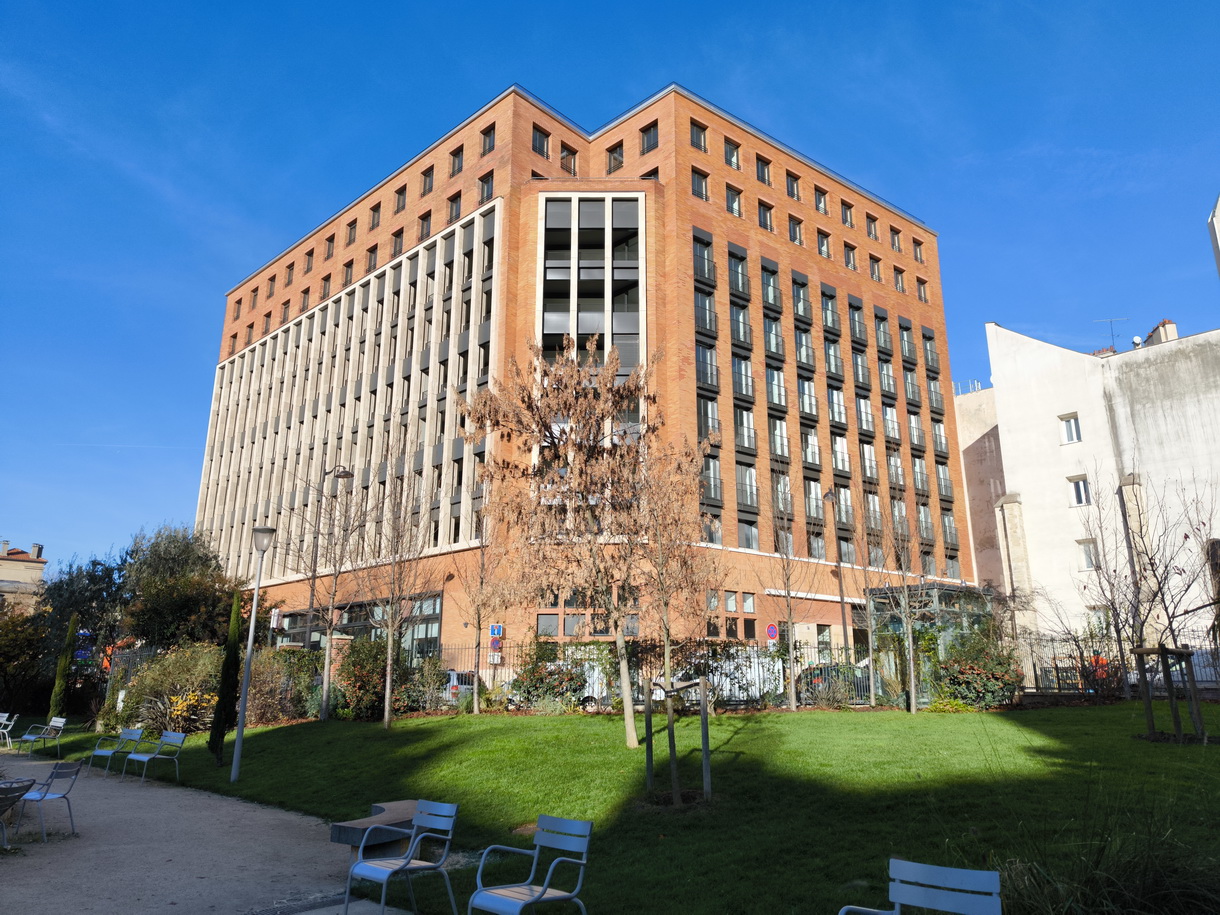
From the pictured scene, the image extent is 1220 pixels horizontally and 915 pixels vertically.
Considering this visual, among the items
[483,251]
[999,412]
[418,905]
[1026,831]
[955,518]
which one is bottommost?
[418,905]

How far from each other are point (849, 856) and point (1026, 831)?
1.63 m

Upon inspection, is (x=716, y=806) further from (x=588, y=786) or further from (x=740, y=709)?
(x=740, y=709)

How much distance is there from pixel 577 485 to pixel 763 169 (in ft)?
116

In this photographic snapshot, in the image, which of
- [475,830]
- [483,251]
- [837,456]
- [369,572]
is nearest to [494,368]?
[483,251]

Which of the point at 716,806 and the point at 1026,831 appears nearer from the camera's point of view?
the point at 1026,831

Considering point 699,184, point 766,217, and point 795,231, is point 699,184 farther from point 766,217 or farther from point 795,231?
point 795,231

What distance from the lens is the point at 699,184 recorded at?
40.8 m

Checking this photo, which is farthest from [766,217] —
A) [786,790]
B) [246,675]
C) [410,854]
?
[410,854]

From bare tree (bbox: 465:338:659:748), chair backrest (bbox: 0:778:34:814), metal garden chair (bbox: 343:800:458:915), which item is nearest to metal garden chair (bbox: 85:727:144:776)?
chair backrest (bbox: 0:778:34:814)

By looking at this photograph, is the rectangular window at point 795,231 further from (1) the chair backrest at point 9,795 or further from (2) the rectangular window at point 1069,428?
(1) the chair backrest at point 9,795

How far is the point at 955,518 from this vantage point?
1852 inches

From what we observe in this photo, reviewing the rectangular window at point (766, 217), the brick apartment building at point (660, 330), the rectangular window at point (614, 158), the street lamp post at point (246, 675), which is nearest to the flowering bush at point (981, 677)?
the brick apartment building at point (660, 330)

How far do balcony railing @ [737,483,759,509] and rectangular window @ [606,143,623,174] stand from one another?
17805 mm

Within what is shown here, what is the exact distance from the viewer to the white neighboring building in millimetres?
36438
